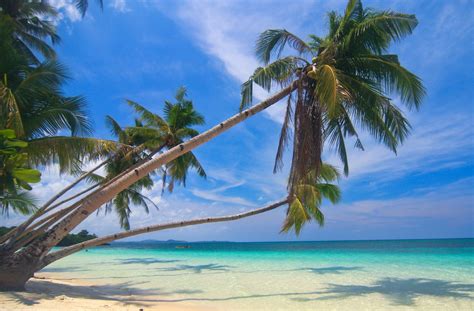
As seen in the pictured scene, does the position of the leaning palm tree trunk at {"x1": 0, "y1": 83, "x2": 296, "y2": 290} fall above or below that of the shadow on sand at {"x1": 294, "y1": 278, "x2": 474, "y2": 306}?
above

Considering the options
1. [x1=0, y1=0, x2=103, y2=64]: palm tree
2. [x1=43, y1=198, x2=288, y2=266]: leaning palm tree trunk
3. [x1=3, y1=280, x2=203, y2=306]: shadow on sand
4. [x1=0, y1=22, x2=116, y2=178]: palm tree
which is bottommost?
[x1=3, y1=280, x2=203, y2=306]: shadow on sand

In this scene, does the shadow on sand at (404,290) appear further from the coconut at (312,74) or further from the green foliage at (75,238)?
the green foliage at (75,238)

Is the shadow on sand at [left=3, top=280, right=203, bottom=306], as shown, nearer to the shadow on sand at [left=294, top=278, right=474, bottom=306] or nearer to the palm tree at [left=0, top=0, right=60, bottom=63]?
the shadow on sand at [left=294, top=278, right=474, bottom=306]

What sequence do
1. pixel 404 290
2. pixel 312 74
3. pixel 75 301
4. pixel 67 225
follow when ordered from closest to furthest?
pixel 75 301
pixel 67 225
pixel 312 74
pixel 404 290

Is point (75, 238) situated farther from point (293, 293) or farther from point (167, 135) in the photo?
point (293, 293)

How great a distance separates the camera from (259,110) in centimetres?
840

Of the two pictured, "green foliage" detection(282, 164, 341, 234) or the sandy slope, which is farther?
"green foliage" detection(282, 164, 341, 234)

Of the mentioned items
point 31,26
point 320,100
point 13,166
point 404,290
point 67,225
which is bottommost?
point 404,290

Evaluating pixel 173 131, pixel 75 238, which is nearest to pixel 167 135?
pixel 173 131

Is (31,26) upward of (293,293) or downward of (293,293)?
upward

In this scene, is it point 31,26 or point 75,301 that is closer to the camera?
point 75,301

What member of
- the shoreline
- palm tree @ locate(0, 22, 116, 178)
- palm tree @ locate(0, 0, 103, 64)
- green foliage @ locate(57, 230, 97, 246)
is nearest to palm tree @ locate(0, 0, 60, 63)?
palm tree @ locate(0, 0, 103, 64)

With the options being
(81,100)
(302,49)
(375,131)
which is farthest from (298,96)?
(81,100)

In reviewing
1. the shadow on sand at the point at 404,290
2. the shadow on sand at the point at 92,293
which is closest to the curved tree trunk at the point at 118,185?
the shadow on sand at the point at 92,293
